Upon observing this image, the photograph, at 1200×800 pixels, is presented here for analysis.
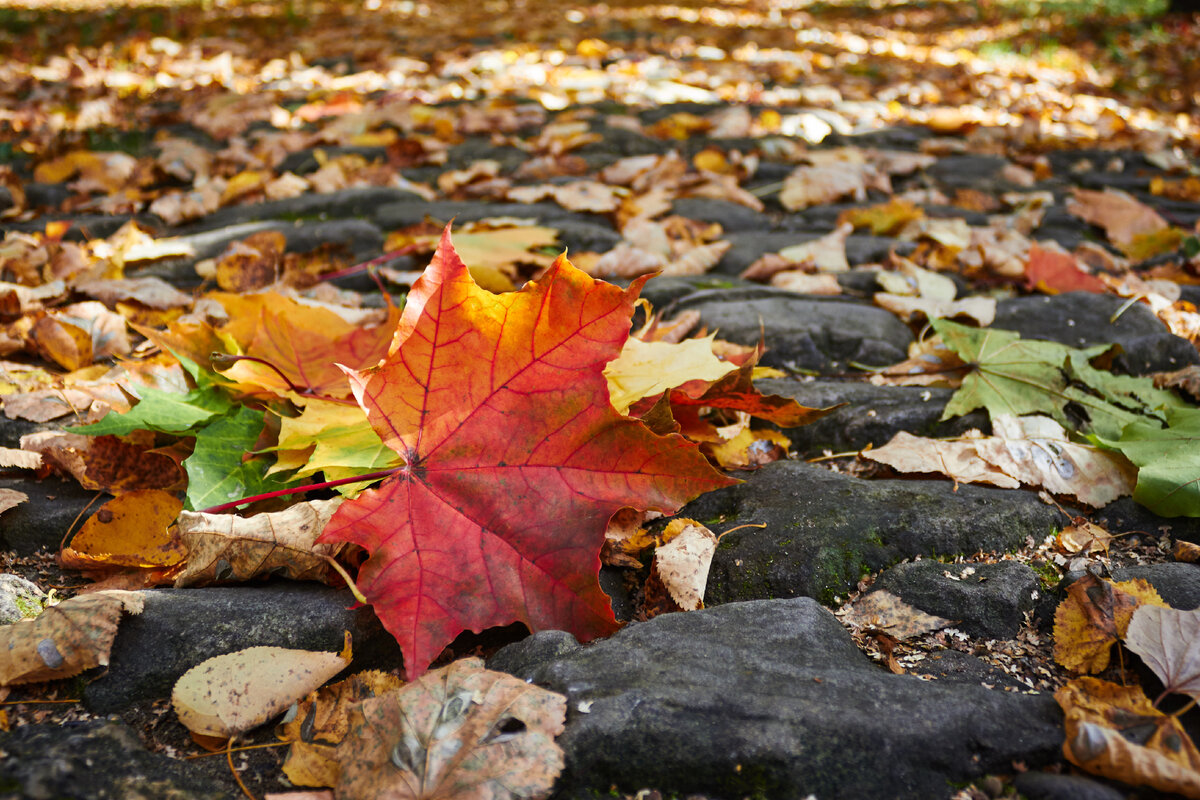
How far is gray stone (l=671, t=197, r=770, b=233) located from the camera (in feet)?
8.93

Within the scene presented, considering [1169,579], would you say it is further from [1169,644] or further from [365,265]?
[365,265]

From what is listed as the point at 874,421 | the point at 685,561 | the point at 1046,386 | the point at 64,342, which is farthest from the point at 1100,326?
the point at 64,342

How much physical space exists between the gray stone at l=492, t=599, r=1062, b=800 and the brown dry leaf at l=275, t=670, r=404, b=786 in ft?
0.66

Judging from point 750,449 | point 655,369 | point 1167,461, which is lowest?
point 750,449

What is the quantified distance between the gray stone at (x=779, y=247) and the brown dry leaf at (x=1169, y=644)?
160cm

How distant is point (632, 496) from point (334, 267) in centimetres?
168

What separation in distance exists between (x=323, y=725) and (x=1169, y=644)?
3.02ft

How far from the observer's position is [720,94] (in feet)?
15.4

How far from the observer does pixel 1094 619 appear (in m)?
0.94

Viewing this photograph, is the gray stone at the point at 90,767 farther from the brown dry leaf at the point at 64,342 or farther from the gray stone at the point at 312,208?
the gray stone at the point at 312,208

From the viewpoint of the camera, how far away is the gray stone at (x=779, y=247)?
93.5 inches

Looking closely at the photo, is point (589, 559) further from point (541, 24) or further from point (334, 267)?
point (541, 24)

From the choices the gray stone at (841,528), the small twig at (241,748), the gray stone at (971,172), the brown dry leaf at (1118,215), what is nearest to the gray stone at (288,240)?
the gray stone at (841,528)

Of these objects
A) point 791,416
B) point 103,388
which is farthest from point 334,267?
point 791,416
